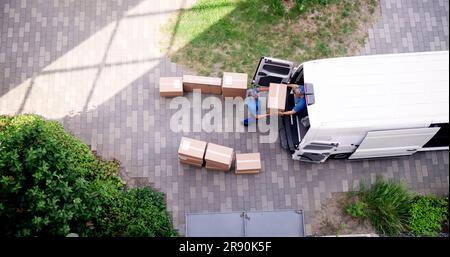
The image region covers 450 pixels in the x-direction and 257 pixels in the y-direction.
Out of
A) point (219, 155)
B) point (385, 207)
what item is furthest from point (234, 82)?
point (385, 207)

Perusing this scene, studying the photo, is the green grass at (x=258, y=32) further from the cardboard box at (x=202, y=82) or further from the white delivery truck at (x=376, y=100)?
the white delivery truck at (x=376, y=100)

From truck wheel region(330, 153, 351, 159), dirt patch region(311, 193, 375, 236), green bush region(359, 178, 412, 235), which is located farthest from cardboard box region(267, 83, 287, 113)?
green bush region(359, 178, 412, 235)

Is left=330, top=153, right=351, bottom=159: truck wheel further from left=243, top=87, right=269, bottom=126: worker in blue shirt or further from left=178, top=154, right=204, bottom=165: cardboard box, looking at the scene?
left=178, top=154, right=204, bottom=165: cardboard box

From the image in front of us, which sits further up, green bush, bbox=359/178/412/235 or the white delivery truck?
the white delivery truck

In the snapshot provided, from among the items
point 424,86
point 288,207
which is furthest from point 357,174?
point 424,86

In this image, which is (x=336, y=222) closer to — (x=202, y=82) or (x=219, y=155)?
(x=219, y=155)

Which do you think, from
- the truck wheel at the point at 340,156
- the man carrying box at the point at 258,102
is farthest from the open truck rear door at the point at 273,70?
the truck wheel at the point at 340,156
